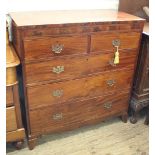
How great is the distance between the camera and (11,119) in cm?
151

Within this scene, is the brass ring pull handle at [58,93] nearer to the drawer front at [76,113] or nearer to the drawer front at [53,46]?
the drawer front at [76,113]

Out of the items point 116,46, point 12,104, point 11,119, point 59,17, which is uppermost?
point 59,17

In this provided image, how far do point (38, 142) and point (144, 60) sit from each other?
1.08 metres

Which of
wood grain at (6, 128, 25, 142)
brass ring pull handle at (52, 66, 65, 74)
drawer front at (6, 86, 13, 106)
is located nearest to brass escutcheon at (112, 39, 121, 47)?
brass ring pull handle at (52, 66, 65, 74)

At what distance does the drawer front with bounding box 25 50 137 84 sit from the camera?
1.41 m

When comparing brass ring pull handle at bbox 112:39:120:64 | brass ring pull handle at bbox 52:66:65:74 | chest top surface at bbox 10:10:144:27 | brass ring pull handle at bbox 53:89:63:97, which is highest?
chest top surface at bbox 10:10:144:27

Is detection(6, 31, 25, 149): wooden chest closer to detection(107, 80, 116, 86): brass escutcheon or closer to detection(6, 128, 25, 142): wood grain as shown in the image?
detection(6, 128, 25, 142): wood grain

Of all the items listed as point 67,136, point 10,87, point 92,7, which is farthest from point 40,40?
point 67,136

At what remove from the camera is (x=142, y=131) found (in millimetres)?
1940

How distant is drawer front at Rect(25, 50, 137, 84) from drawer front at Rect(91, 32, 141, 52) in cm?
5

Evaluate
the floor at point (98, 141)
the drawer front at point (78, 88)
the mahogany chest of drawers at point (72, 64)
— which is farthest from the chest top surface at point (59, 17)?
the floor at point (98, 141)

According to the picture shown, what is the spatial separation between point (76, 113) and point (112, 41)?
0.61 m

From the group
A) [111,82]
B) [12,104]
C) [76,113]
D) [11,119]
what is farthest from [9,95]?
[111,82]

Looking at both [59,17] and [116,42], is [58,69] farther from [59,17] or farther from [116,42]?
[116,42]
